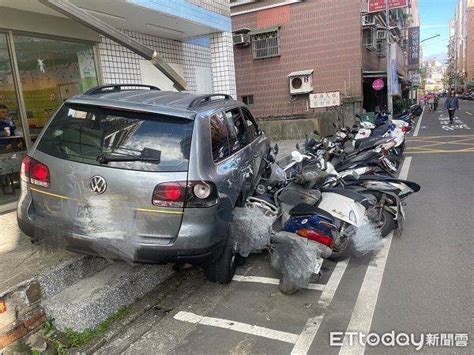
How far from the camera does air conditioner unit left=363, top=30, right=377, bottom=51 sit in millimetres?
22017

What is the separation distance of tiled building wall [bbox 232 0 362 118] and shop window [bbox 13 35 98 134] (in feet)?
49.7

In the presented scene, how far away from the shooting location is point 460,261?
4.34m

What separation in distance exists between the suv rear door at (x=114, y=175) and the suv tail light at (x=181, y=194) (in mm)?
29

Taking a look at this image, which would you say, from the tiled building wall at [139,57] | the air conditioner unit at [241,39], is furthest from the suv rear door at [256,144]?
the air conditioner unit at [241,39]

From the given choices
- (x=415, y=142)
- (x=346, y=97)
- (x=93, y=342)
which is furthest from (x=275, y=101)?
(x=93, y=342)

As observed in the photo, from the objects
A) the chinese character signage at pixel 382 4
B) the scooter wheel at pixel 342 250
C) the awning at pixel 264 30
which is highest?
the chinese character signage at pixel 382 4

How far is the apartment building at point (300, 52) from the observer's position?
20.2 meters

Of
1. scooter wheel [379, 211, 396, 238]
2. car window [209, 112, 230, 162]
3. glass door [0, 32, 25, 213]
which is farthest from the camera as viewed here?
glass door [0, 32, 25, 213]

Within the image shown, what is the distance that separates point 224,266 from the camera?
159 inches

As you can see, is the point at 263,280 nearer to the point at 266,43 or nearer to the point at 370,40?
the point at 266,43

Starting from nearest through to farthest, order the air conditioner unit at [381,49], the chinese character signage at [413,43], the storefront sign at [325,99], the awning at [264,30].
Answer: the storefront sign at [325,99]
the awning at [264,30]
the air conditioner unit at [381,49]
the chinese character signage at [413,43]

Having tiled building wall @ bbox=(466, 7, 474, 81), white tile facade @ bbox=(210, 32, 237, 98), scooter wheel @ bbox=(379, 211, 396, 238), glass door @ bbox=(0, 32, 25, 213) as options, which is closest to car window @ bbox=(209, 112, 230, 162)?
scooter wheel @ bbox=(379, 211, 396, 238)

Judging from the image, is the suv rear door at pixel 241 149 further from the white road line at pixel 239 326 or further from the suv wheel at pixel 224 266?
the white road line at pixel 239 326

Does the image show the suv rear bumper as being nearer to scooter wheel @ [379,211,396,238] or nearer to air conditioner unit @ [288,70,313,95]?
scooter wheel @ [379,211,396,238]
